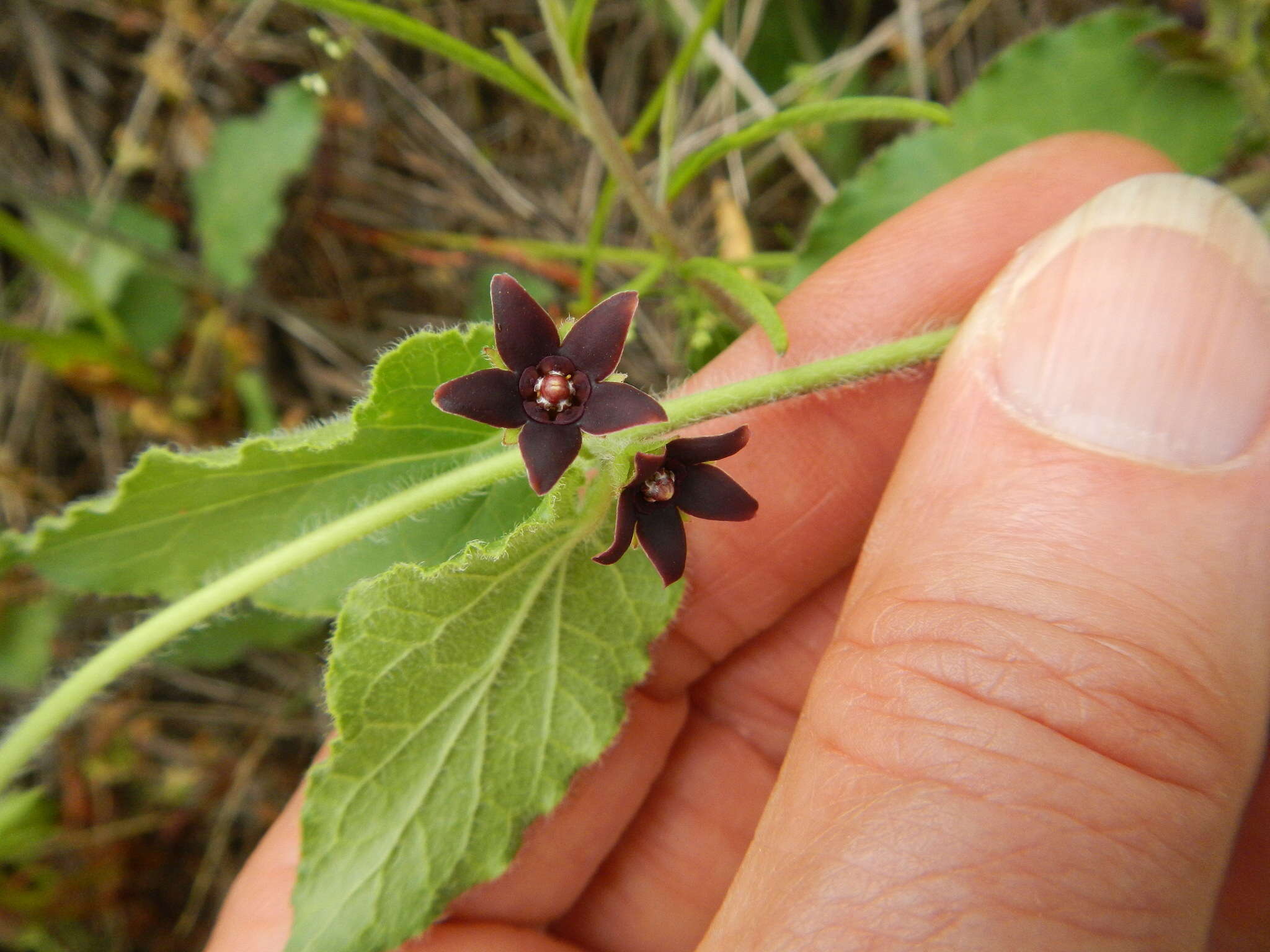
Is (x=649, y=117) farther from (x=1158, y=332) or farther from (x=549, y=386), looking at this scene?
(x=1158, y=332)

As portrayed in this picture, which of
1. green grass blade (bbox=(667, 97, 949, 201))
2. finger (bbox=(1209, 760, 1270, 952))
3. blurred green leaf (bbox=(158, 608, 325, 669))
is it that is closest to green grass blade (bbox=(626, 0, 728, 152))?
green grass blade (bbox=(667, 97, 949, 201))

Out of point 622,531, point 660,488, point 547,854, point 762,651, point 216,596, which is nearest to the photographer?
point 622,531

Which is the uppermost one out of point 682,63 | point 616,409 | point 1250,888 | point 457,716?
point 682,63

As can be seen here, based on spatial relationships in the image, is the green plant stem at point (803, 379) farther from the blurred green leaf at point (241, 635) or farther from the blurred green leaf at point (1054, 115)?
the blurred green leaf at point (241, 635)

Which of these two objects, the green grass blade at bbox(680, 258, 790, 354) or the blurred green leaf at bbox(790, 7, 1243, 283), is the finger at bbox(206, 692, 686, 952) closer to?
the green grass blade at bbox(680, 258, 790, 354)

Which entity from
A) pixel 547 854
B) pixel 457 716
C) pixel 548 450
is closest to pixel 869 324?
pixel 548 450

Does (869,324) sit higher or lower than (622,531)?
lower

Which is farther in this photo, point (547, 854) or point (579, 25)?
point (547, 854)
